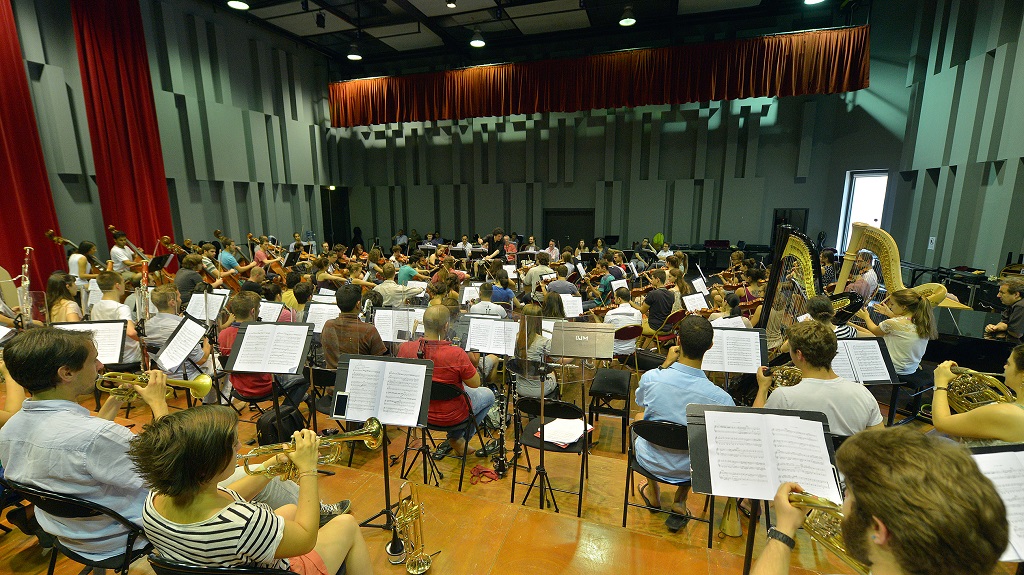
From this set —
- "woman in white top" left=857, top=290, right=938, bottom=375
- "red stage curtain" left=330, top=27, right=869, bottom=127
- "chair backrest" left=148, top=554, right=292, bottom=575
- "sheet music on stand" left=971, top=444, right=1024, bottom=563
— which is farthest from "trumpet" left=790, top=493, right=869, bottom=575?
"red stage curtain" left=330, top=27, right=869, bottom=127

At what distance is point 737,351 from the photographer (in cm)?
380

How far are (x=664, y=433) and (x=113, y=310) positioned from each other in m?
5.42

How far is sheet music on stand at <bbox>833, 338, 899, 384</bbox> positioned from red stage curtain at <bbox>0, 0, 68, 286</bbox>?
12.8 meters

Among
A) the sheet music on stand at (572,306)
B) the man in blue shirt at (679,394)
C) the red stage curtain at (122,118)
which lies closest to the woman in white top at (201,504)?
the man in blue shirt at (679,394)

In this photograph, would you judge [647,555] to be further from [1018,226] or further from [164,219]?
[164,219]

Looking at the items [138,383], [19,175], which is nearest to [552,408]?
[138,383]

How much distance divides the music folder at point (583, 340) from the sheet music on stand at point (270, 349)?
197cm

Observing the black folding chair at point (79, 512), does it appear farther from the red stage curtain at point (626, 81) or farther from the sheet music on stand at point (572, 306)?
the red stage curtain at point (626, 81)

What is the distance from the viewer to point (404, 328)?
15.8ft

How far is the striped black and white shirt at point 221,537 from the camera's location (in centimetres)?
154

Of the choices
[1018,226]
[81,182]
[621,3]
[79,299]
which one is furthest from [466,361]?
[621,3]

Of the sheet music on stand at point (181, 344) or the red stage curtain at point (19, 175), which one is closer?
the sheet music on stand at point (181, 344)

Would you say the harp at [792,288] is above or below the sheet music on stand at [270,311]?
above

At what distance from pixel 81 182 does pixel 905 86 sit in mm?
19790
